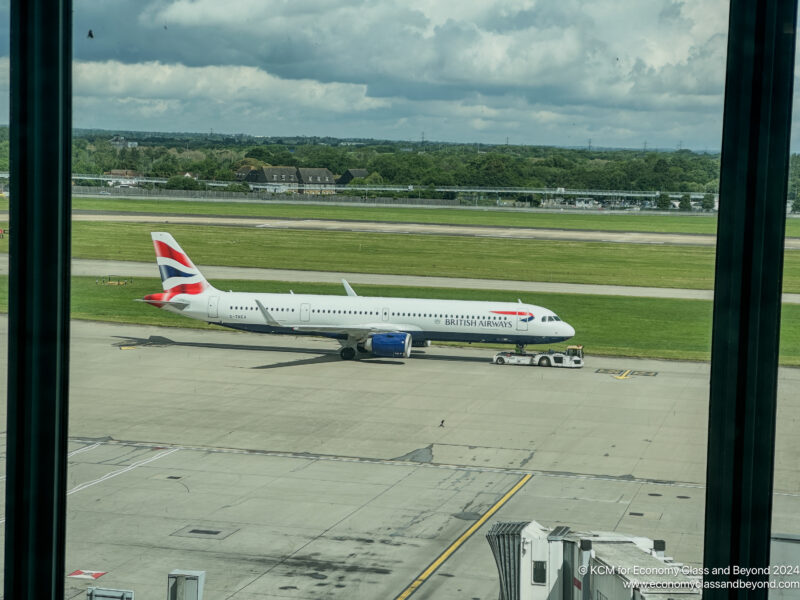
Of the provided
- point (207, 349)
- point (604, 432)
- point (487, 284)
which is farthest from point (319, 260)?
point (604, 432)

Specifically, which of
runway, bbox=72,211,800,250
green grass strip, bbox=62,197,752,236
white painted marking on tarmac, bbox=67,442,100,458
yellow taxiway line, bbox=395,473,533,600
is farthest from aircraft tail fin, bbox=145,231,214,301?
green grass strip, bbox=62,197,752,236

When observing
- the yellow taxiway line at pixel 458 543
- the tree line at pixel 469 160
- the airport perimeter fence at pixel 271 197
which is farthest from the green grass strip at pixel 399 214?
the yellow taxiway line at pixel 458 543

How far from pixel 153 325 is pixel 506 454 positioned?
1556 centimetres

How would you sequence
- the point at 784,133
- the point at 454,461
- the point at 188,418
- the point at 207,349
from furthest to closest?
the point at 207,349, the point at 188,418, the point at 454,461, the point at 784,133

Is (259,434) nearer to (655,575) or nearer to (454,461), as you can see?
(454,461)

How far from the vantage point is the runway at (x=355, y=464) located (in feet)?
34.0

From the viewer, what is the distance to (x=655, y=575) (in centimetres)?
454

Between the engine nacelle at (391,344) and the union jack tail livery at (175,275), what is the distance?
570 cm

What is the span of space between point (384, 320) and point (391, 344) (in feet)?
3.25

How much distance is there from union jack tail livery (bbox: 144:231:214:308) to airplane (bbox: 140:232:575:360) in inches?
30.1

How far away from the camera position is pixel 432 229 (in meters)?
49.8

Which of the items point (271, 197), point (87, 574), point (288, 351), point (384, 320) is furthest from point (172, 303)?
point (271, 197)

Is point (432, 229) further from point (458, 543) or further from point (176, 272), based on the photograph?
point (458, 543)

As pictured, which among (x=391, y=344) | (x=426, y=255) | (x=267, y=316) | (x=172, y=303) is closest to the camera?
(x=391, y=344)
